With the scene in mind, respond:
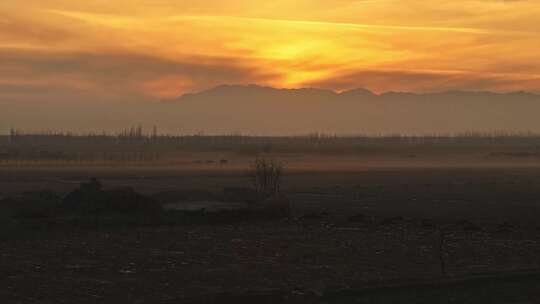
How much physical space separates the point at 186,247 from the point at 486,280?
9.98m

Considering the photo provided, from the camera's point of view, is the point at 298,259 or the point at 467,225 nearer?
the point at 298,259

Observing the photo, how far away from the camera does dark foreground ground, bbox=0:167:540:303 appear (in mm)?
17984

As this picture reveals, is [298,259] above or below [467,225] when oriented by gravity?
below

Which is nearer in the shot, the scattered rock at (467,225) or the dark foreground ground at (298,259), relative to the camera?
the dark foreground ground at (298,259)

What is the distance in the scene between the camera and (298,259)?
78.3ft

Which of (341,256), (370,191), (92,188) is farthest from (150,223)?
(370,191)

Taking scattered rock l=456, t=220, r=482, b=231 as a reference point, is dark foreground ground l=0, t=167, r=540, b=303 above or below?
below

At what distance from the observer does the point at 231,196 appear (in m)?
46.0

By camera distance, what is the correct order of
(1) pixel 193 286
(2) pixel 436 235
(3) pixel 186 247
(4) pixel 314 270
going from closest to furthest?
1. (1) pixel 193 286
2. (4) pixel 314 270
3. (3) pixel 186 247
4. (2) pixel 436 235

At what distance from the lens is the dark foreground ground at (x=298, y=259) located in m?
18.0

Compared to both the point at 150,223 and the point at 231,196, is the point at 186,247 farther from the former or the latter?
the point at 231,196

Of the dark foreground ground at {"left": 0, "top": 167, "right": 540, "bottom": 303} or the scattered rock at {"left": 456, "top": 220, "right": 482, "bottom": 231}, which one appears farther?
the scattered rock at {"left": 456, "top": 220, "right": 482, "bottom": 231}

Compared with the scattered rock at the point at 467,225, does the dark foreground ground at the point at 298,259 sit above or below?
below

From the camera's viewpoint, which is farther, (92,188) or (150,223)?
(92,188)
